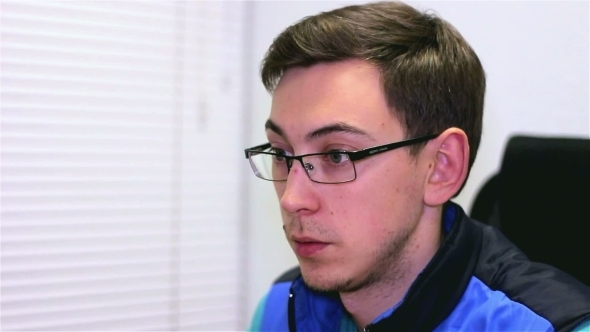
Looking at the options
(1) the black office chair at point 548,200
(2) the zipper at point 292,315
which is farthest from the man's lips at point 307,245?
(1) the black office chair at point 548,200

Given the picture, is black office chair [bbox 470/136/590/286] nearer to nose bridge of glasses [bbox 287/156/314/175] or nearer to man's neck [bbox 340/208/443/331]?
man's neck [bbox 340/208/443/331]

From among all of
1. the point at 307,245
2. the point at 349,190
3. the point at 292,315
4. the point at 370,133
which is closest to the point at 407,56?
the point at 370,133

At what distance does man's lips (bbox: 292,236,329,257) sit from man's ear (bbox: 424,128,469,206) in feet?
0.76

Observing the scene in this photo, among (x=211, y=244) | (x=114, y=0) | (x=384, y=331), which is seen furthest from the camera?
(x=211, y=244)

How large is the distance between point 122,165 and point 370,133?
1008 millimetres

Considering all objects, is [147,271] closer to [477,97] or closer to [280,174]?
[280,174]

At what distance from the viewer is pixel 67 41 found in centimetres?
171

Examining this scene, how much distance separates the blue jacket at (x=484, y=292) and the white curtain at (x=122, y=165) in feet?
3.25

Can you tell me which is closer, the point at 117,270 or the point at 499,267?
the point at 499,267

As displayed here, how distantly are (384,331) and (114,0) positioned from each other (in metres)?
1.32

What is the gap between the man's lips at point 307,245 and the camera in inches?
42.6

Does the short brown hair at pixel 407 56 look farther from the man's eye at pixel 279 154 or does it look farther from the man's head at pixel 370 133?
the man's eye at pixel 279 154

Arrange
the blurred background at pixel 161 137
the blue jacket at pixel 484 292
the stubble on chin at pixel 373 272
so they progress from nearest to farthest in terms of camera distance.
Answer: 1. the blue jacket at pixel 484 292
2. the stubble on chin at pixel 373 272
3. the blurred background at pixel 161 137

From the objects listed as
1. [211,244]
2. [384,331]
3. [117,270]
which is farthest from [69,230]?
[384,331]
